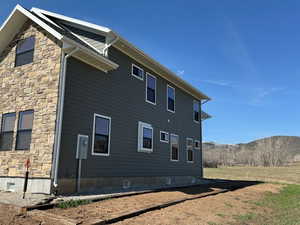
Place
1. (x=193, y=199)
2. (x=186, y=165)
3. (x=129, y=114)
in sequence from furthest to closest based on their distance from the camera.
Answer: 1. (x=186, y=165)
2. (x=129, y=114)
3. (x=193, y=199)

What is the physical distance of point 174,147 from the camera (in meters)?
14.8

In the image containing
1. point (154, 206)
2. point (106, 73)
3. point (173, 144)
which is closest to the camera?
point (154, 206)

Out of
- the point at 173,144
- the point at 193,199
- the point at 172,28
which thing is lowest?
the point at 193,199

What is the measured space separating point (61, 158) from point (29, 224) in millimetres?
3215

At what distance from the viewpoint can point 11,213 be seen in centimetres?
560

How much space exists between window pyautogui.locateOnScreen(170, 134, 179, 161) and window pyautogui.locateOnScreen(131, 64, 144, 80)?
13.5 feet

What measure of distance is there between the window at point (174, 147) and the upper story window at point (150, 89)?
2.68 meters

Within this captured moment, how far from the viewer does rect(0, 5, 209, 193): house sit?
8227 millimetres

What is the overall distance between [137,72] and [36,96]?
4942 mm

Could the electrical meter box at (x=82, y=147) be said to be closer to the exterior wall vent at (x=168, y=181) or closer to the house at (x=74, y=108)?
the house at (x=74, y=108)

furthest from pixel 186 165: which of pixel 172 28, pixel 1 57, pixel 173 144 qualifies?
pixel 1 57

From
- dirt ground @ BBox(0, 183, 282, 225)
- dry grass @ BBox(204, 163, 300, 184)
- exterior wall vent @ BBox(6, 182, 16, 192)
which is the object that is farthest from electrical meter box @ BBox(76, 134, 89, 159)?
dry grass @ BBox(204, 163, 300, 184)

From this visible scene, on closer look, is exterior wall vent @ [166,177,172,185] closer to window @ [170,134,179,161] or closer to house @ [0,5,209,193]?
house @ [0,5,209,193]

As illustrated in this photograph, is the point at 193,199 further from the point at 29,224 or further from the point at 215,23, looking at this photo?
the point at 215,23
